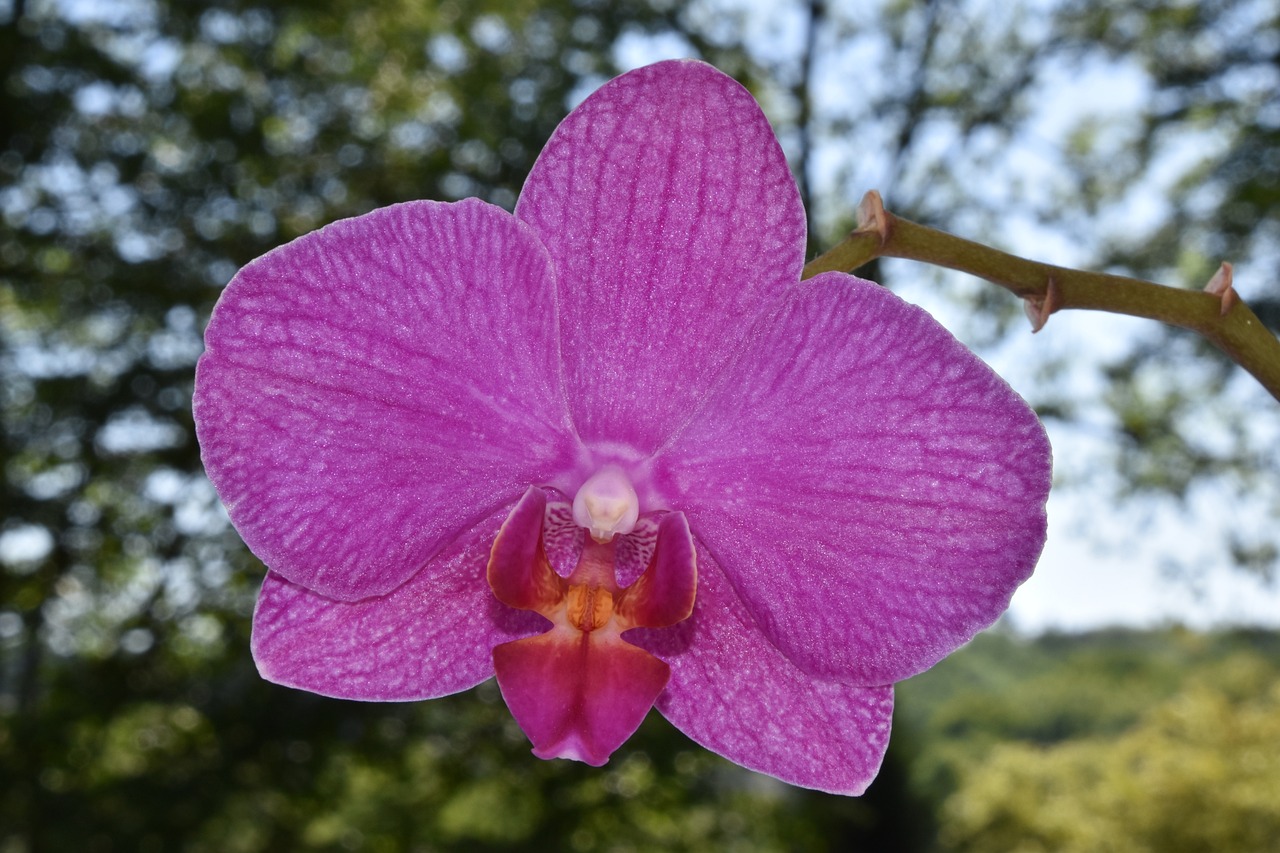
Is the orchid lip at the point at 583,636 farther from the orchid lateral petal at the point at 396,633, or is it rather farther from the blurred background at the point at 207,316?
the blurred background at the point at 207,316

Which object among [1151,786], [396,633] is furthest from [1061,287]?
[1151,786]

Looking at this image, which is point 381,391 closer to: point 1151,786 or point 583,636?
point 583,636

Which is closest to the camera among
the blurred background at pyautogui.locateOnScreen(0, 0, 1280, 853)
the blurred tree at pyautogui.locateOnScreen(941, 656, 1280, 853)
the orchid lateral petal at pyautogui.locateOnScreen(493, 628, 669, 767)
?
the orchid lateral petal at pyautogui.locateOnScreen(493, 628, 669, 767)

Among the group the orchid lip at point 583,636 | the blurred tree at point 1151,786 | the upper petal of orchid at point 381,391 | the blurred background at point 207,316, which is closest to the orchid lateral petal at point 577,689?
the orchid lip at point 583,636

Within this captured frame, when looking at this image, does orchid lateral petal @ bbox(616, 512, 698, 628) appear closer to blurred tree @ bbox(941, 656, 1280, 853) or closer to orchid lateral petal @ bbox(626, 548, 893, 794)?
orchid lateral petal @ bbox(626, 548, 893, 794)

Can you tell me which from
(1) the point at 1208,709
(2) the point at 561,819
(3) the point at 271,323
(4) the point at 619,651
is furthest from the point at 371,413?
(1) the point at 1208,709

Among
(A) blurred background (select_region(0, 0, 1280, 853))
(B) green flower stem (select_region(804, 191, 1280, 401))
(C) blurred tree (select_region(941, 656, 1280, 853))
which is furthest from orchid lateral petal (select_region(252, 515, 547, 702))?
(C) blurred tree (select_region(941, 656, 1280, 853))

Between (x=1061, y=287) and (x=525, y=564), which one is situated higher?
(x=1061, y=287)
